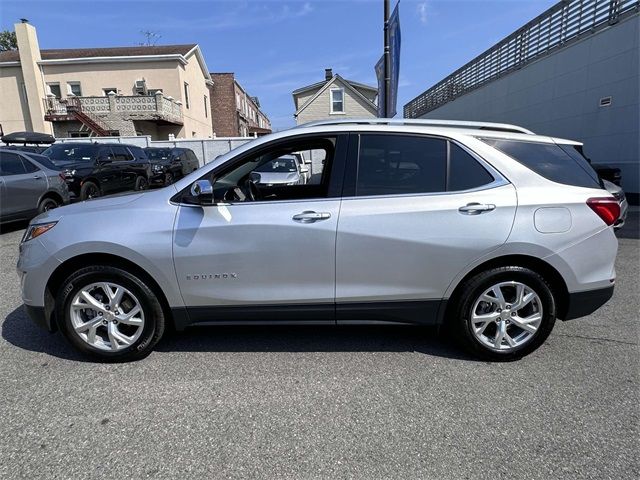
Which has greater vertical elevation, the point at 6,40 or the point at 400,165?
the point at 6,40

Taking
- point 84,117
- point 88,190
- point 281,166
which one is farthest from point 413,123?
point 84,117

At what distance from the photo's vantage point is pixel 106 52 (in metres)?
28.7

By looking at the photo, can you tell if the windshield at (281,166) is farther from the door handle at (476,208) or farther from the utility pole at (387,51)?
the door handle at (476,208)

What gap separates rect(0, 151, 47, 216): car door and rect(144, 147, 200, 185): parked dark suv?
17.3 feet

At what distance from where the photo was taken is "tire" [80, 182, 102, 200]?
9.58 meters

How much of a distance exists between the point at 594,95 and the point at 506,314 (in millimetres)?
11046

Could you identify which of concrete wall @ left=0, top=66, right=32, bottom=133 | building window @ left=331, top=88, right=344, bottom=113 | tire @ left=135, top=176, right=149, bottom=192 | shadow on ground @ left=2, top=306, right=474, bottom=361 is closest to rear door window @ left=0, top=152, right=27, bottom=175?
tire @ left=135, top=176, right=149, bottom=192

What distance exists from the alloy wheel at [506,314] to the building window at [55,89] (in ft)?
106

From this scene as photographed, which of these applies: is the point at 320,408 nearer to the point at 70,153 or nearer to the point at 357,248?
the point at 357,248

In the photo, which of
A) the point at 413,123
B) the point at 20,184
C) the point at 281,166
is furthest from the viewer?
the point at 281,166

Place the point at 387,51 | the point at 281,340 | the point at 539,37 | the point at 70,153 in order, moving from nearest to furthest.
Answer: the point at 281,340
the point at 387,51
the point at 70,153
the point at 539,37

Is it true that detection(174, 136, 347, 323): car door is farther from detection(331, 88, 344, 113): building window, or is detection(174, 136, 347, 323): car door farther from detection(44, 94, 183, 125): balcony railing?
detection(44, 94, 183, 125): balcony railing

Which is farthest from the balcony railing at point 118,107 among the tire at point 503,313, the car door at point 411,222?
the tire at point 503,313


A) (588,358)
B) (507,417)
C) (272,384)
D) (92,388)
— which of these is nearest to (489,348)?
(507,417)
